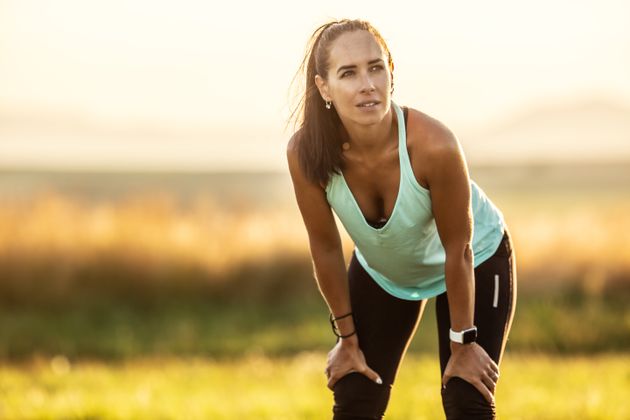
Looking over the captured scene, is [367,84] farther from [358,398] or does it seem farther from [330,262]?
[358,398]

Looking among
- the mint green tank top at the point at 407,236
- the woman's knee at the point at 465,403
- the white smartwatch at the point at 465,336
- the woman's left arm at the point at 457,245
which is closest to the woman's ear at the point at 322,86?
the mint green tank top at the point at 407,236

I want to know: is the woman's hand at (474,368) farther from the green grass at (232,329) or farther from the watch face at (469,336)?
the green grass at (232,329)

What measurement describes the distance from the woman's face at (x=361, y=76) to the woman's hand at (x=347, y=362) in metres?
0.96

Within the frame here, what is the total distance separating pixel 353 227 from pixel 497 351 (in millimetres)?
762

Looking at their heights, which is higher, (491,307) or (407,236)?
(407,236)

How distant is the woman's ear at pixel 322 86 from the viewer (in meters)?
3.60

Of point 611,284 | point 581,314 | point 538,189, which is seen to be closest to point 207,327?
point 581,314

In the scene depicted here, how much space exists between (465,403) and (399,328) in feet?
1.66

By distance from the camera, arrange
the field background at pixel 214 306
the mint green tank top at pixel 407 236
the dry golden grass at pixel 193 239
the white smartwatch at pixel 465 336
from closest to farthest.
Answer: the mint green tank top at pixel 407 236
the white smartwatch at pixel 465 336
the field background at pixel 214 306
the dry golden grass at pixel 193 239

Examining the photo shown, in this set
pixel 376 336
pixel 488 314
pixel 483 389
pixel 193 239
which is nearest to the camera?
pixel 483 389

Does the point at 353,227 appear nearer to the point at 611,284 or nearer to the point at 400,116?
the point at 400,116

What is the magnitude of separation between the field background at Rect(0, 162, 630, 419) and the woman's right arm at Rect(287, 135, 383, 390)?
2.62 m

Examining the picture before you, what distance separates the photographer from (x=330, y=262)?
383cm

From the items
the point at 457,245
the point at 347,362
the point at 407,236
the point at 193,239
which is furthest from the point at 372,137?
the point at 193,239
